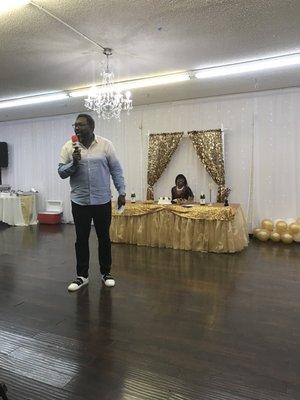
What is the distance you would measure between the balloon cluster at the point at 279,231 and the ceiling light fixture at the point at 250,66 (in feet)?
7.85

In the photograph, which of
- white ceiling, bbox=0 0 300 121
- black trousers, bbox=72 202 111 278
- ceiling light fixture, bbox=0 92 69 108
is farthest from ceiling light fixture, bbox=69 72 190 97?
black trousers, bbox=72 202 111 278

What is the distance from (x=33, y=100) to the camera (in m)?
5.59

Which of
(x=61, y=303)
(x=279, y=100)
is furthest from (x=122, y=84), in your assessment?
(x=61, y=303)


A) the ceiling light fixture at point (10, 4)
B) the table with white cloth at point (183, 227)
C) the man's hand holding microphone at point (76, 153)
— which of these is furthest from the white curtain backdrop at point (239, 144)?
the ceiling light fixture at point (10, 4)

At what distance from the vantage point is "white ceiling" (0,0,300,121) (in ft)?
8.34

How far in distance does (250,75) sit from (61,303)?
380cm

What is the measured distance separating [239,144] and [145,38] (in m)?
2.94

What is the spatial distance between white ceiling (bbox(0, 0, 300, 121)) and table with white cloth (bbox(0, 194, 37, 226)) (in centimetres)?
297

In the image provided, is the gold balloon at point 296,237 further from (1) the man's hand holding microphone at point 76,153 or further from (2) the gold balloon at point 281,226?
(1) the man's hand holding microphone at point 76,153

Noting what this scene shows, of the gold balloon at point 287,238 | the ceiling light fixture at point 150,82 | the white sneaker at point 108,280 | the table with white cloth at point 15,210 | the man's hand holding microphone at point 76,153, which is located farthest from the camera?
the table with white cloth at point 15,210

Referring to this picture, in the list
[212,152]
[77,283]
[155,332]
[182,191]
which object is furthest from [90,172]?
[212,152]

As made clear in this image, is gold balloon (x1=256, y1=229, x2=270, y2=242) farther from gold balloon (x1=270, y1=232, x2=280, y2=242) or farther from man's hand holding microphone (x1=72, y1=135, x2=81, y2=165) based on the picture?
man's hand holding microphone (x1=72, y1=135, x2=81, y2=165)

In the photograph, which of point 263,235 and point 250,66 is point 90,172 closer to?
point 250,66

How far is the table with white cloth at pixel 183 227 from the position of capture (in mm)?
4184
